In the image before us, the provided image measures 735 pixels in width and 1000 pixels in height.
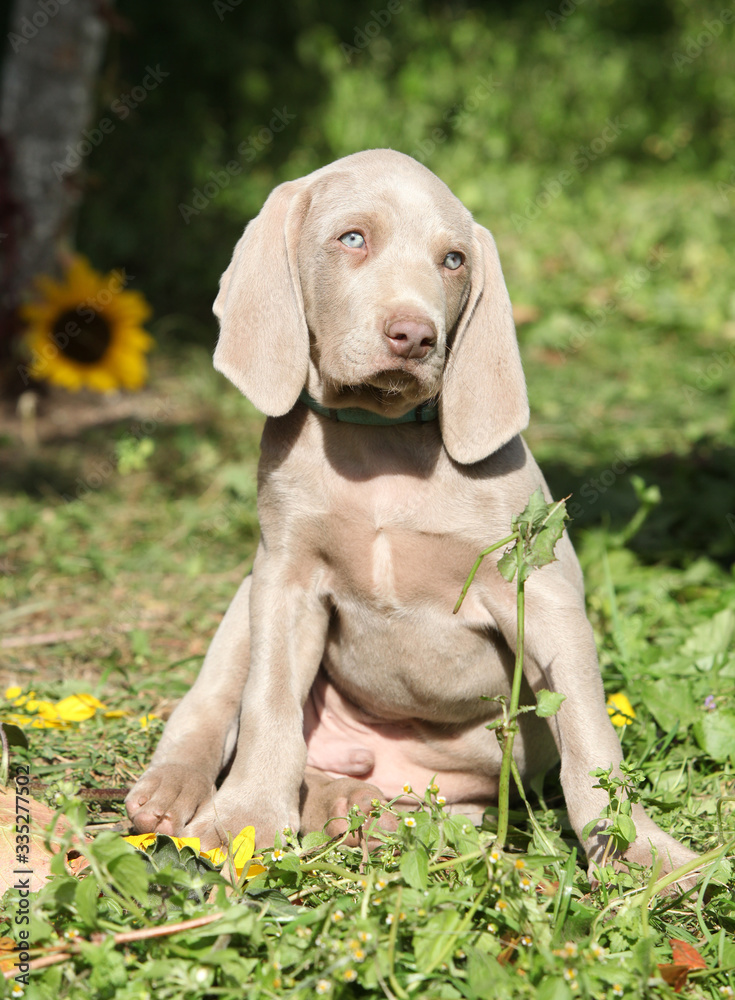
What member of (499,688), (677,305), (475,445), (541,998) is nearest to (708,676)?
(499,688)

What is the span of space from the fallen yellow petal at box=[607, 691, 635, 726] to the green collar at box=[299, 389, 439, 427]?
106 centimetres

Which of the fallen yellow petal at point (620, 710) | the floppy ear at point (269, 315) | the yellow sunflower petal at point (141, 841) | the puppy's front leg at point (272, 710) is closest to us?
the yellow sunflower petal at point (141, 841)

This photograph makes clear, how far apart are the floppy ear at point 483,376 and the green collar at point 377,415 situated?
0.04 meters

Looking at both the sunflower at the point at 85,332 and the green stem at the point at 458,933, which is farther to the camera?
the sunflower at the point at 85,332

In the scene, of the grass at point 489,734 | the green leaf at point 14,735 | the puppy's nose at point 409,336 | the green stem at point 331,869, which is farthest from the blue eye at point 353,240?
the green leaf at point 14,735

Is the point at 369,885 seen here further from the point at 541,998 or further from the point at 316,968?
the point at 541,998

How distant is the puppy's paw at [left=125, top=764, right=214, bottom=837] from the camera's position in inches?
106

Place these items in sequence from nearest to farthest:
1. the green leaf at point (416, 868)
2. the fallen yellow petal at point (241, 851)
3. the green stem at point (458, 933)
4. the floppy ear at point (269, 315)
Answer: the green stem at point (458, 933)
the green leaf at point (416, 868)
the fallen yellow petal at point (241, 851)
the floppy ear at point (269, 315)

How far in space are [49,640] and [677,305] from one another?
18.7 feet

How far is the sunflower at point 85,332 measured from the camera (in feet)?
18.2

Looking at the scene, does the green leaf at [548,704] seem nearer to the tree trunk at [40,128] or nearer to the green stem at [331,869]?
the green stem at [331,869]

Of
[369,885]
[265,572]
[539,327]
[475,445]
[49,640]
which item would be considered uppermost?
[539,327]

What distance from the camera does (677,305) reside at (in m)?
7.95

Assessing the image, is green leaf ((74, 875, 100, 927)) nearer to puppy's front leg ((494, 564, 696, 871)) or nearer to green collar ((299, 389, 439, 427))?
puppy's front leg ((494, 564, 696, 871))
